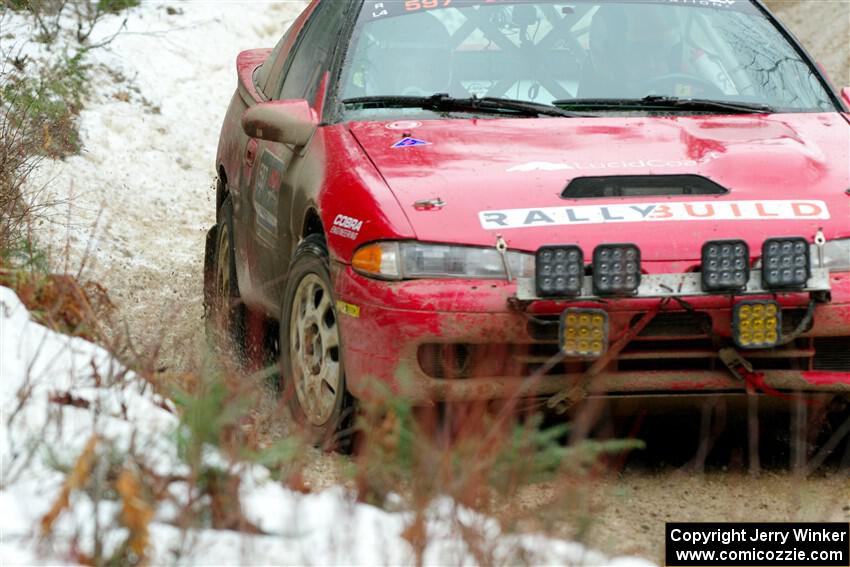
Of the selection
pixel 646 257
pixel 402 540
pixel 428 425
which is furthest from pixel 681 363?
pixel 402 540

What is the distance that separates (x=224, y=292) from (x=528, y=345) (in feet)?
10.5

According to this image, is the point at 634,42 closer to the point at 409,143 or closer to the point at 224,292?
the point at 409,143

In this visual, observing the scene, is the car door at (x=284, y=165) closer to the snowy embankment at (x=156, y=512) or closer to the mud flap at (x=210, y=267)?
the mud flap at (x=210, y=267)

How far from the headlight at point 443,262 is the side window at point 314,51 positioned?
1566 mm

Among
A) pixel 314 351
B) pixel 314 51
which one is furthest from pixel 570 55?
pixel 314 351

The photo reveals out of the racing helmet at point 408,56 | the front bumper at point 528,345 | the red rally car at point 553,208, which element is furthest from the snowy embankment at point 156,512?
the racing helmet at point 408,56

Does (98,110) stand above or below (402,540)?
above

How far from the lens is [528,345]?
564 cm

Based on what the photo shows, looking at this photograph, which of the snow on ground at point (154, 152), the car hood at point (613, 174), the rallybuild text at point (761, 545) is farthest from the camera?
the snow on ground at point (154, 152)

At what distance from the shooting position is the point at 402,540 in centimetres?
436

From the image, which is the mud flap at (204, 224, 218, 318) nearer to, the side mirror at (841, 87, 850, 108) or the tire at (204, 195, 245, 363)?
the tire at (204, 195, 245, 363)

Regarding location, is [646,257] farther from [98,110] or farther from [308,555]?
[98,110]

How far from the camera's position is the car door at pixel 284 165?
6848mm

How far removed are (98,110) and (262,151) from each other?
21.7 ft
